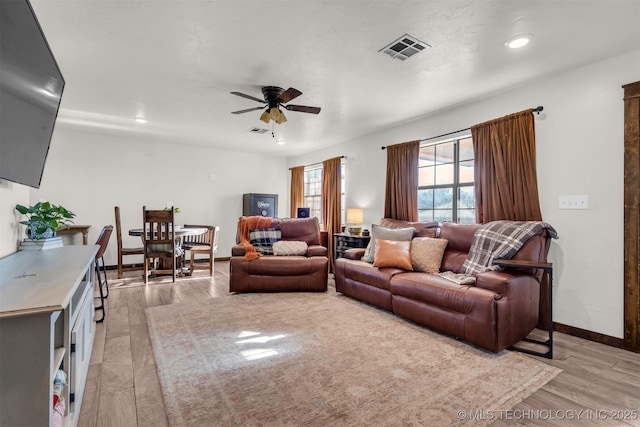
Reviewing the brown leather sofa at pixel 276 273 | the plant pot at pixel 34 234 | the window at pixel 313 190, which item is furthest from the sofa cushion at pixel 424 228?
the plant pot at pixel 34 234

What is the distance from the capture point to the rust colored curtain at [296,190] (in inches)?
277

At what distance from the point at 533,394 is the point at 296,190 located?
582 centimetres

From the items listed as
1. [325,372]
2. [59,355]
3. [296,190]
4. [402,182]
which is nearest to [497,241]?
[402,182]

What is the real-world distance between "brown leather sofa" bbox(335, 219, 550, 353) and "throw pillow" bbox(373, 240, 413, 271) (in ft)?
0.22

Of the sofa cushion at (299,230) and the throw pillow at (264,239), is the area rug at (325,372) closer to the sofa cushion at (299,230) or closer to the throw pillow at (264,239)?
the throw pillow at (264,239)

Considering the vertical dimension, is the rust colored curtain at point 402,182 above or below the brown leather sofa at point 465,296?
above

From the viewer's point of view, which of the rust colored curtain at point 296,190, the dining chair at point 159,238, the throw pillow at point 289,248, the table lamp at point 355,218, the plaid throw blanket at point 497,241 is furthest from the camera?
the rust colored curtain at point 296,190

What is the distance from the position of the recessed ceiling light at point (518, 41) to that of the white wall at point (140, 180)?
5655 millimetres

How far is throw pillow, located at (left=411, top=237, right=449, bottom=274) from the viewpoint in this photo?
3.35 meters

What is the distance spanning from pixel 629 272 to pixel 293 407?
2.88 meters

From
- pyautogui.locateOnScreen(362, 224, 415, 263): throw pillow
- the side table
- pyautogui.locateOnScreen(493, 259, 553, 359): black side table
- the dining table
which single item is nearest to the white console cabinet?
pyautogui.locateOnScreen(493, 259, 553, 359): black side table

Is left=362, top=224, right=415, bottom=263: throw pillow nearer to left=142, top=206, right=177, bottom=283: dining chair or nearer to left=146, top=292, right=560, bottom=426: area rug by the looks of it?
→ left=146, top=292, right=560, bottom=426: area rug

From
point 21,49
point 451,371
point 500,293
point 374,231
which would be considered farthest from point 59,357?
point 374,231

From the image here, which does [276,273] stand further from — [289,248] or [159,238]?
[159,238]
